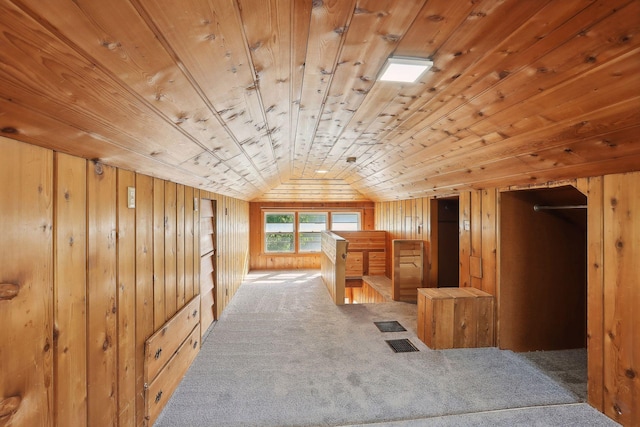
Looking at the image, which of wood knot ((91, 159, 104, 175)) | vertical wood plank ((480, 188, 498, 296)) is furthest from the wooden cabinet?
wood knot ((91, 159, 104, 175))

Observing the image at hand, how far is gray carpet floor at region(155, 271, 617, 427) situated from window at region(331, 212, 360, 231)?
172 inches

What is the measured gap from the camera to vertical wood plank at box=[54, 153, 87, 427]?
4.03 ft

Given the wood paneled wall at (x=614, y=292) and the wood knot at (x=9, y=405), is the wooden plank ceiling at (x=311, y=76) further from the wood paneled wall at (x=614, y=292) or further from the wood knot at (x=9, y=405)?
the wood knot at (x=9, y=405)

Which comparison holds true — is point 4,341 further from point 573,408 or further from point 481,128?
point 573,408

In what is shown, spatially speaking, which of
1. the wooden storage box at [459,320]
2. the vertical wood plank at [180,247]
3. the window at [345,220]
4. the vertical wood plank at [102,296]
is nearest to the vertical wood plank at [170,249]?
the vertical wood plank at [180,247]

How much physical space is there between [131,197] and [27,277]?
2.55ft

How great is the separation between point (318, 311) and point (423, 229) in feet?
7.22

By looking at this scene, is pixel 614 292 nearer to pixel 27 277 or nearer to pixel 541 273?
pixel 541 273

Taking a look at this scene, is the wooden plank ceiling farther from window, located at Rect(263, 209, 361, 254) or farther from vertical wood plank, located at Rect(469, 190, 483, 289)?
window, located at Rect(263, 209, 361, 254)

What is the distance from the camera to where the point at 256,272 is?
7.34 metres

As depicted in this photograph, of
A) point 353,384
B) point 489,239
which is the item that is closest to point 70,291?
point 353,384

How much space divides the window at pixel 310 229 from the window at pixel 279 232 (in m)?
0.21

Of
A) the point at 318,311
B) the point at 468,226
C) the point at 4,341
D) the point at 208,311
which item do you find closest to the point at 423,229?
the point at 468,226

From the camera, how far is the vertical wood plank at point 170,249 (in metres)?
2.33
